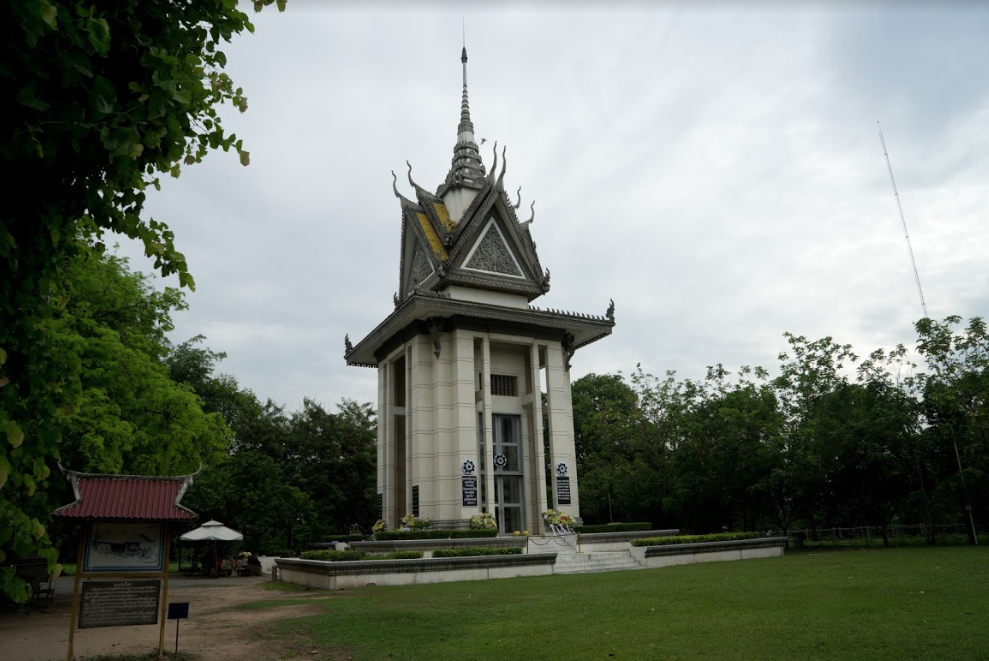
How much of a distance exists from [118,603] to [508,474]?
1965 centimetres

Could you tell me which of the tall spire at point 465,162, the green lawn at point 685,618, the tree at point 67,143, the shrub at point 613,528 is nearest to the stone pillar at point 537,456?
the shrub at point 613,528

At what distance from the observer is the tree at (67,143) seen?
12.5 ft

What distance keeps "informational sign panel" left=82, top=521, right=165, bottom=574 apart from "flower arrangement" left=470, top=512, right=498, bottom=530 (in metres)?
15.7

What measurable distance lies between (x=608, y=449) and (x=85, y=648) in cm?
3147

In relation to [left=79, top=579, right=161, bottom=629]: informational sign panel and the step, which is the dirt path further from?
the step

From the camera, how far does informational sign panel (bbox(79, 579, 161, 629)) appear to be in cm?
993

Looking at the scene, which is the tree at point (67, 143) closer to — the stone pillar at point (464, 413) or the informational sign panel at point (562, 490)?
the stone pillar at point (464, 413)

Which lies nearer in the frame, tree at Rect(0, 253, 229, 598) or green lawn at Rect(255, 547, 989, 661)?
green lawn at Rect(255, 547, 989, 661)

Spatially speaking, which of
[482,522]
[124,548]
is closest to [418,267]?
[482,522]

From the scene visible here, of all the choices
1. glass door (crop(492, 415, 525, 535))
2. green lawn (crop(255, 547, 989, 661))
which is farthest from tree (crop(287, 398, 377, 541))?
green lawn (crop(255, 547, 989, 661))

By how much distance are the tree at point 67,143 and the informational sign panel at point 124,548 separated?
5601 mm

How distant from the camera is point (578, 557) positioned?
72.3ft

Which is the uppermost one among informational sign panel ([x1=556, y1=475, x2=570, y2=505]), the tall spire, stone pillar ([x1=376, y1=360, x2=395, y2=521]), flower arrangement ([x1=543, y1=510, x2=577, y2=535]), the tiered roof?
the tall spire

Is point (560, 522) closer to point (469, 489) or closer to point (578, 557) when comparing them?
point (469, 489)
